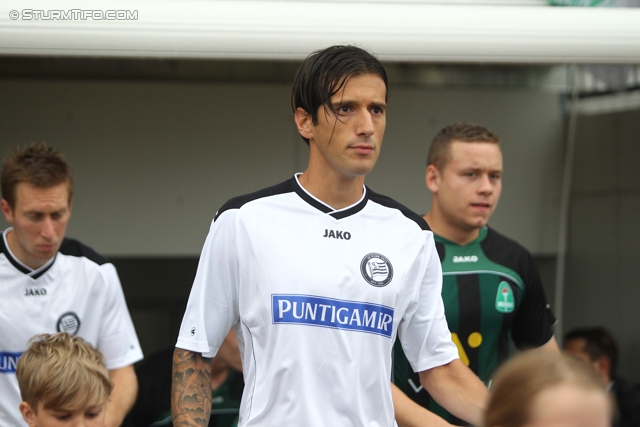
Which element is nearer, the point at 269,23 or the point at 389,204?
the point at 389,204

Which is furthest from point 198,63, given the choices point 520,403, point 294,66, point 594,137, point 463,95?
point 520,403

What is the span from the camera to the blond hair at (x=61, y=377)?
254 centimetres

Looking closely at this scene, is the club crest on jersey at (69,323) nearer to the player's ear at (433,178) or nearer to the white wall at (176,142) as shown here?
the player's ear at (433,178)

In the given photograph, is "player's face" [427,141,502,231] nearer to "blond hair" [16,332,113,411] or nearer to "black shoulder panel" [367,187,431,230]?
"black shoulder panel" [367,187,431,230]

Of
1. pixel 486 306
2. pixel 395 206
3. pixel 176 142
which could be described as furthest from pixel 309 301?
pixel 176 142

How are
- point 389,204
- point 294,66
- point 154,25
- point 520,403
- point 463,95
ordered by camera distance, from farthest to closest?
point 463,95
point 294,66
point 154,25
point 389,204
point 520,403

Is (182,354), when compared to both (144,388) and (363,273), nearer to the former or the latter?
(363,273)

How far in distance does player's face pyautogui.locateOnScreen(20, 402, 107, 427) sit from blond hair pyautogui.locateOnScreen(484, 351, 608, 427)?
151 centimetres

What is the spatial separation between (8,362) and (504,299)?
1.77 metres

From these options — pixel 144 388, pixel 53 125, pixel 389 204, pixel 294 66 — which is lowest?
pixel 144 388

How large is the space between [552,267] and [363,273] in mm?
3548

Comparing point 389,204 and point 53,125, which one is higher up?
point 53,125

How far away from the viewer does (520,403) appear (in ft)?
4.38

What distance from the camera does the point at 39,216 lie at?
3.30 metres
